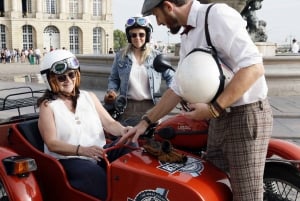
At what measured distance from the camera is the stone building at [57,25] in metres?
69.1

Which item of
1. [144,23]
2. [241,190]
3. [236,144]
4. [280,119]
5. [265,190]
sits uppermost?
[144,23]

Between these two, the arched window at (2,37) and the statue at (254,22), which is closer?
the statue at (254,22)

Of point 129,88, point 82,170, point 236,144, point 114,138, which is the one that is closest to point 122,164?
point 82,170

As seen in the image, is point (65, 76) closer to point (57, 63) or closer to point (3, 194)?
point (57, 63)

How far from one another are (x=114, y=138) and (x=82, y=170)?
61 cm

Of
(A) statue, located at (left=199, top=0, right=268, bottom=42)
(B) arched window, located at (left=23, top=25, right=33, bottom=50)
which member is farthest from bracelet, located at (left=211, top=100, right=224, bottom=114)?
(B) arched window, located at (left=23, top=25, right=33, bottom=50)

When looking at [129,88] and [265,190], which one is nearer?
[265,190]

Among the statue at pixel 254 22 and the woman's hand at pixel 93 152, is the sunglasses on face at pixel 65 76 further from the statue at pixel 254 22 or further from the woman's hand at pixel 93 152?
the statue at pixel 254 22

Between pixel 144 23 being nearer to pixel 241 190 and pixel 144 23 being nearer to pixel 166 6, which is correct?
pixel 166 6

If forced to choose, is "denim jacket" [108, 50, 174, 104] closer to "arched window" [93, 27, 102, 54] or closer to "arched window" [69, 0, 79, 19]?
"arched window" [93, 27, 102, 54]

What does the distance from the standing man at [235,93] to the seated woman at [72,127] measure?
2.64ft

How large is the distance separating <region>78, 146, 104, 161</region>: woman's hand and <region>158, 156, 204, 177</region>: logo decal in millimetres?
427

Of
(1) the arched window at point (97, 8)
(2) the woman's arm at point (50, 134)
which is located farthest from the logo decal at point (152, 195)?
(1) the arched window at point (97, 8)

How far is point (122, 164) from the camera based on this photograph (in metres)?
2.56
